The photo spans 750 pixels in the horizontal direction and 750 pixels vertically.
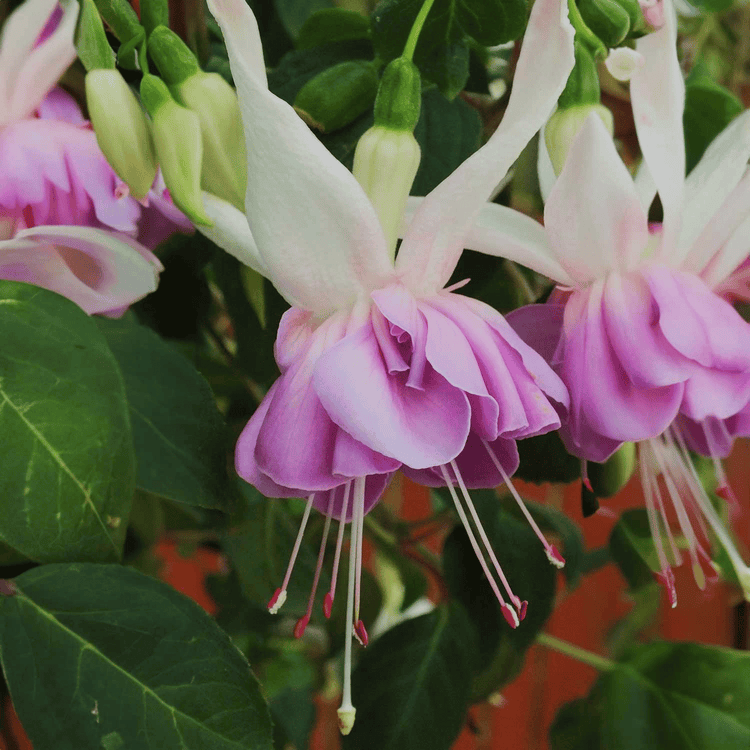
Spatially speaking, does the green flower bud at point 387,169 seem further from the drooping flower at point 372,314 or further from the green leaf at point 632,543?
the green leaf at point 632,543

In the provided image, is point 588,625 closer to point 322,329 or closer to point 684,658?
point 684,658

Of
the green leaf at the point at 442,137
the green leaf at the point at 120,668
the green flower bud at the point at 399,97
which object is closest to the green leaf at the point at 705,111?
the green leaf at the point at 442,137

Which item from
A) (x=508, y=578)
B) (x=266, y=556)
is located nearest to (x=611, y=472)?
(x=508, y=578)

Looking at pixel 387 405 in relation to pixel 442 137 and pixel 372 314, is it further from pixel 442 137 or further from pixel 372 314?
pixel 442 137

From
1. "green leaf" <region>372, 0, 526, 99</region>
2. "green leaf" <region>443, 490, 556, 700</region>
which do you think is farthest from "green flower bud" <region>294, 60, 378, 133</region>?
"green leaf" <region>443, 490, 556, 700</region>

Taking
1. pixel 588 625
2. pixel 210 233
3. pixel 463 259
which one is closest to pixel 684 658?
pixel 463 259

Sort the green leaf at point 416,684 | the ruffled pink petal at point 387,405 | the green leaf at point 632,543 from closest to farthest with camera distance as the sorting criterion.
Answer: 1. the ruffled pink petal at point 387,405
2. the green leaf at point 416,684
3. the green leaf at point 632,543
